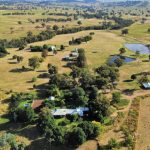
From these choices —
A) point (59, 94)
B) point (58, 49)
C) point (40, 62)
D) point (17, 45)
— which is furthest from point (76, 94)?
point (17, 45)

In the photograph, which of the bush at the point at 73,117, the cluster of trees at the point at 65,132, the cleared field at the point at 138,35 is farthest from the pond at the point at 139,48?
the cluster of trees at the point at 65,132

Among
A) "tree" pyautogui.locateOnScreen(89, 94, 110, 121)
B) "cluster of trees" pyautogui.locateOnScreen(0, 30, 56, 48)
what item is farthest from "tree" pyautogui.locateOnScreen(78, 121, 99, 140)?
"cluster of trees" pyautogui.locateOnScreen(0, 30, 56, 48)

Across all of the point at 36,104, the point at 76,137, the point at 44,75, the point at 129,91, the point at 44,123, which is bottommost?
the point at 76,137

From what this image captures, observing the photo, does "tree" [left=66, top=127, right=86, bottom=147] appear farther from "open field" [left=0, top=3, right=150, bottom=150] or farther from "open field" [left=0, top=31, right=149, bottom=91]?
"open field" [left=0, top=31, right=149, bottom=91]

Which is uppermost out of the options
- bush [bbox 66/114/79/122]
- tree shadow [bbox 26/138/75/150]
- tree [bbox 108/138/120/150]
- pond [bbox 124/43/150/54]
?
pond [bbox 124/43/150/54]

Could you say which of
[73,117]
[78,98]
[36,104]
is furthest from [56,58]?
[73,117]

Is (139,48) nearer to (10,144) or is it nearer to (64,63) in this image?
(64,63)

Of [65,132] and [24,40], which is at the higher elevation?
[24,40]
